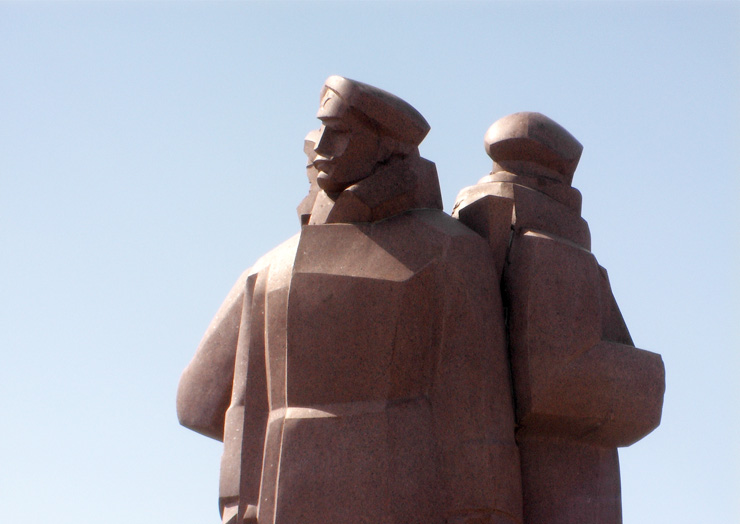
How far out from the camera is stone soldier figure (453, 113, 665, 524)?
6973mm

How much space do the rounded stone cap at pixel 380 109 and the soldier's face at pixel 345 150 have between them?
6 cm

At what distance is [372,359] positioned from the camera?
670 cm

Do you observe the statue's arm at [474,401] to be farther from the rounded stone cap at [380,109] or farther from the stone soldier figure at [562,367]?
the rounded stone cap at [380,109]

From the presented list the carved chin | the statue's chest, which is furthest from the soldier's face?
the statue's chest

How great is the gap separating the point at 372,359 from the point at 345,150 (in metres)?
1.17

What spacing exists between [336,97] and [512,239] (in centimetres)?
122

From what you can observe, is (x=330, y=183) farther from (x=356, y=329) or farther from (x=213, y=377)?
(x=213, y=377)

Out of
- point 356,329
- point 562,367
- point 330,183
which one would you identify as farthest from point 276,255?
point 562,367

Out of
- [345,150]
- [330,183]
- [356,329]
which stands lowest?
[356,329]

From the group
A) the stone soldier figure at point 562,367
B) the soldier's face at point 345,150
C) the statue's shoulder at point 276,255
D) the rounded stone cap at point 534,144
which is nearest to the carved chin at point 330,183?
the soldier's face at point 345,150

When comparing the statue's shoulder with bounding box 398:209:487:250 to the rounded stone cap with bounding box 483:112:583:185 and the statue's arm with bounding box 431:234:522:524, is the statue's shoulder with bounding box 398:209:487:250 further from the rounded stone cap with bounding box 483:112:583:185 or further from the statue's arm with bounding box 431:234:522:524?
the rounded stone cap with bounding box 483:112:583:185

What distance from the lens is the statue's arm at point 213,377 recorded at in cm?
761

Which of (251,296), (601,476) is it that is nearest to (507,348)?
(601,476)

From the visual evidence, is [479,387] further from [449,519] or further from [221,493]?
[221,493]
